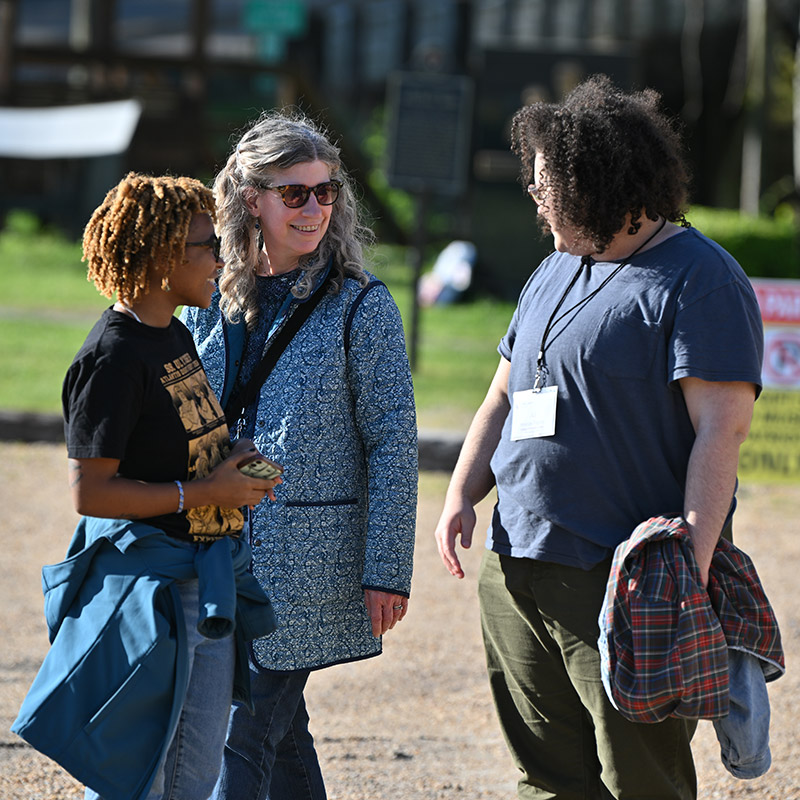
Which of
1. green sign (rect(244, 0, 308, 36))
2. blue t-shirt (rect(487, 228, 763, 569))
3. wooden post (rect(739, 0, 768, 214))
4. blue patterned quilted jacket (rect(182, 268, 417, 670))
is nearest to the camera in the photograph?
blue t-shirt (rect(487, 228, 763, 569))

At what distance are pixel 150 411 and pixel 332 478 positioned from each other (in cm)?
59

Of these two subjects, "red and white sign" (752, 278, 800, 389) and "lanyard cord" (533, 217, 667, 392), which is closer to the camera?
"lanyard cord" (533, 217, 667, 392)

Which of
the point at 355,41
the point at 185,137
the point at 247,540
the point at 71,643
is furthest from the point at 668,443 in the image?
the point at 355,41

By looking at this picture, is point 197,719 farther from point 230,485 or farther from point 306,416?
point 306,416

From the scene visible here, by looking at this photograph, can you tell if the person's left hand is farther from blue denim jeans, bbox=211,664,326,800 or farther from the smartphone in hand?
the smartphone in hand

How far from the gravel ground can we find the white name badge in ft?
5.13

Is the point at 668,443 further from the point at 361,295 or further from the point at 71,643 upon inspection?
the point at 71,643

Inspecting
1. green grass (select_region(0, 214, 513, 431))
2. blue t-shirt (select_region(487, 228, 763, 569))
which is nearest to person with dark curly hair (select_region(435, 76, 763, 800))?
blue t-shirt (select_region(487, 228, 763, 569))

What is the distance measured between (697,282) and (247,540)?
112 cm

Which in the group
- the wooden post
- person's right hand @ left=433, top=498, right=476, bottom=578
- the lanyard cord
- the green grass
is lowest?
the green grass

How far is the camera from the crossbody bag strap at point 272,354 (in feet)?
9.33

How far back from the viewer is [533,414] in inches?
107

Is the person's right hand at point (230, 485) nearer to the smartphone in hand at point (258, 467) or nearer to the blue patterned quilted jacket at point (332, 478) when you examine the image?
the smartphone in hand at point (258, 467)

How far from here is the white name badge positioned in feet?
8.82
